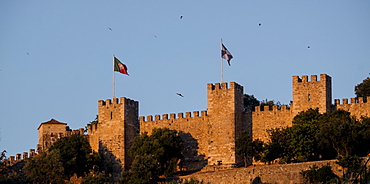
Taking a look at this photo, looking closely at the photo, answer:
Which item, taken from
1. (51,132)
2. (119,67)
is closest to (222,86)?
(119,67)

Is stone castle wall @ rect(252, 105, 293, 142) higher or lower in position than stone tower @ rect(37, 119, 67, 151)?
higher

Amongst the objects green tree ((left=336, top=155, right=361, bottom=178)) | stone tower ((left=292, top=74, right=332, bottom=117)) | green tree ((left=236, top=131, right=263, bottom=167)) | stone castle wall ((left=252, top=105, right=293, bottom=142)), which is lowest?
green tree ((left=336, top=155, right=361, bottom=178))

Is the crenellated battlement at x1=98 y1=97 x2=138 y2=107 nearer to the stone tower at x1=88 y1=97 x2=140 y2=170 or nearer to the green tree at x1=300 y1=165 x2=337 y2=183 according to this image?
the stone tower at x1=88 y1=97 x2=140 y2=170

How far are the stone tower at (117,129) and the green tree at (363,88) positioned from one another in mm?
14459

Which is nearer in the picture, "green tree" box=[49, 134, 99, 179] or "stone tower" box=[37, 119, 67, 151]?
"green tree" box=[49, 134, 99, 179]

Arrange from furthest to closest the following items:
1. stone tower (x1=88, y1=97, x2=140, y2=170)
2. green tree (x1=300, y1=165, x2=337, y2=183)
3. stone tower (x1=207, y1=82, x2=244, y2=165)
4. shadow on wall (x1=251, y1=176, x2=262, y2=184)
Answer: stone tower (x1=88, y1=97, x2=140, y2=170) → stone tower (x1=207, y1=82, x2=244, y2=165) → shadow on wall (x1=251, y1=176, x2=262, y2=184) → green tree (x1=300, y1=165, x2=337, y2=183)

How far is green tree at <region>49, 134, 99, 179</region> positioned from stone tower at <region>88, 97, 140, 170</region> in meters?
1.17

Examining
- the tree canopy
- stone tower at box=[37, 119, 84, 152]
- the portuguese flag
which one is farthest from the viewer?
stone tower at box=[37, 119, 84, 152]

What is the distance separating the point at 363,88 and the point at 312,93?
7.52 metres

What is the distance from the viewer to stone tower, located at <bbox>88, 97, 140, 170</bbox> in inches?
2547

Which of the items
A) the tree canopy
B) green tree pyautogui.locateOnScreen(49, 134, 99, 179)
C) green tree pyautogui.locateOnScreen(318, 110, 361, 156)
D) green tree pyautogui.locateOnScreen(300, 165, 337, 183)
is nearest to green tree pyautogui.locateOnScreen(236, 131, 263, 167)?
the tree canopy

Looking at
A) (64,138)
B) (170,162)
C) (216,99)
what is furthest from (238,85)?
(64,138)

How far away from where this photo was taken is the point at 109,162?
2527 inches

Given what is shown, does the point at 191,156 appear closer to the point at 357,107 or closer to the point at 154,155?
the point at 154,155
